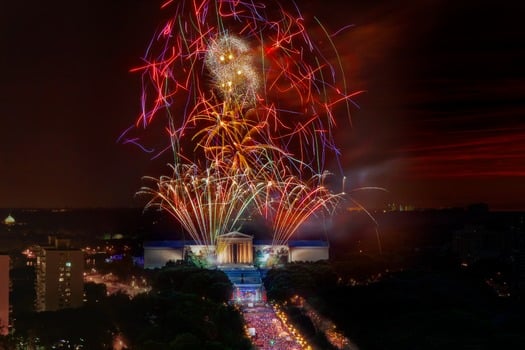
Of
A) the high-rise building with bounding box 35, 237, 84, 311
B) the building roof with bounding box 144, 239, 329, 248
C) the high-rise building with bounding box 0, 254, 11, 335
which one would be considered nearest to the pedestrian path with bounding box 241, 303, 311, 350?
the high-rise building with bounding box 0, 254, 11, 335

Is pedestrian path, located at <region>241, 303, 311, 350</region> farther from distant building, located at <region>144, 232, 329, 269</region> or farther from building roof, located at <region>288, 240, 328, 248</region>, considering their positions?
→ building roof, located at <region>288, 240, 328, 248</region>

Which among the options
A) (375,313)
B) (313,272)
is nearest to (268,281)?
(313,272)

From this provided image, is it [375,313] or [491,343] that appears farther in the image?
[375,313]

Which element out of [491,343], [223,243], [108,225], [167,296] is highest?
[108,225]

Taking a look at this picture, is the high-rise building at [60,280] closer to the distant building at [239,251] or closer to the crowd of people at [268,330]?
the distant building at [239,251]

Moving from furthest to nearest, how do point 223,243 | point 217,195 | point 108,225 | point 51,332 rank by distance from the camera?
point 108,225 → point 223,243 → point 217,195 → point 51,332

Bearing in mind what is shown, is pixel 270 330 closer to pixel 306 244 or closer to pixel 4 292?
pixel 4 292

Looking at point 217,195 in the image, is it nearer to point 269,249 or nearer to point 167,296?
point 167,296
